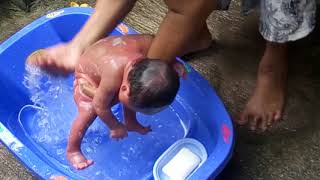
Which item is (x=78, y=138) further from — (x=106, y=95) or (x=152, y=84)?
(x=152, y=84)

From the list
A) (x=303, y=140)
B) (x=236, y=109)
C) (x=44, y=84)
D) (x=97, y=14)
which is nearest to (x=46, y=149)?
(x=44, y=84)

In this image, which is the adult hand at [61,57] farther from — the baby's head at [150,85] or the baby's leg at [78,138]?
the baby's head at [150,85]

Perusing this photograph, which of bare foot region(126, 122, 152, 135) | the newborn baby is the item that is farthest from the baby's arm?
bare foot region(126, 122, 152, 135)

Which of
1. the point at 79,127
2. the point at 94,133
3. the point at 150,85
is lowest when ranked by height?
the point at 94,133

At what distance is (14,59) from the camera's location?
1.56m

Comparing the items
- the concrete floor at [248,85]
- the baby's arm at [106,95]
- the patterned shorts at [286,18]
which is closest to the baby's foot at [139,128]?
the baby's arm at [106,95]

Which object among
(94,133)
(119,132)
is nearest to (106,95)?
(119,132)

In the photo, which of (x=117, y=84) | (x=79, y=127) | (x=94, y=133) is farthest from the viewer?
(x=94, y=133)

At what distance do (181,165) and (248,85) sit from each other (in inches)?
13.3

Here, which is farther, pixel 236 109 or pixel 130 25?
pixel 130 25

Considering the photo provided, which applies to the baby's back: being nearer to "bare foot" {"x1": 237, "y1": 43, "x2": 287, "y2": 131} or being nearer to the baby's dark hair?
the baby's dark hair

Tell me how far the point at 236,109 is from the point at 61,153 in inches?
17.5

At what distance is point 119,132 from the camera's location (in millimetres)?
1352

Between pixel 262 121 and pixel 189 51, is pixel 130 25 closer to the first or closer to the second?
pixel 189 51
